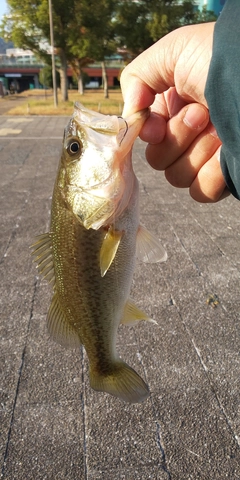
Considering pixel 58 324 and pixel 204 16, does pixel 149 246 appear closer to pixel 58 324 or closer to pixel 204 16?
pixel 58 324

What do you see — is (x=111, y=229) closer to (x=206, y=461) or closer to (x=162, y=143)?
(x=162, y=143)

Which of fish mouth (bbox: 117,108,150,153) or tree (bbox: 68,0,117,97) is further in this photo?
tree (bbox: 68,0,117,97)

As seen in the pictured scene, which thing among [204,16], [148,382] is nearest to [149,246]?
[148,382]

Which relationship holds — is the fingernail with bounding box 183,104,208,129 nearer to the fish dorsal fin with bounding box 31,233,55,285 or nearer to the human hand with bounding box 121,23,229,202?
the human hand with bounding box 121,23,229,202

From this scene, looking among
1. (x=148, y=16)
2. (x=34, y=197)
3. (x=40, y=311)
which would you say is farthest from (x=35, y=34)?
(x=40, y=311)

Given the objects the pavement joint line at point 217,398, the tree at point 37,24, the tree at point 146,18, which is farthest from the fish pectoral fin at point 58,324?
the tree at point 146,18

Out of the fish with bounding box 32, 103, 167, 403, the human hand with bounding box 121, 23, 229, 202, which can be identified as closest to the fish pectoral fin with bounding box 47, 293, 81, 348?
the fish with bounding box 32, 103, 167, 403

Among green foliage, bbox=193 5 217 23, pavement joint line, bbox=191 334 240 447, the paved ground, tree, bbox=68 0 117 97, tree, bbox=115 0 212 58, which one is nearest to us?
the paved ground
